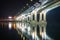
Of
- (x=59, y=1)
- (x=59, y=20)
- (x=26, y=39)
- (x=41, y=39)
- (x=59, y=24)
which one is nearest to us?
(x=59, y=1)

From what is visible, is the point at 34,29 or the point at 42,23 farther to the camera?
the point at 34,29

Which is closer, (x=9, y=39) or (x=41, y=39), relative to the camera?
(x=41, y=39)

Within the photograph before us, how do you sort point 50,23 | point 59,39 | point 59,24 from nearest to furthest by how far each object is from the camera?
point 59,39
point 59,24
point 50,23

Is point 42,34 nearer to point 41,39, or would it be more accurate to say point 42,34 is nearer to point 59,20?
point 41,39

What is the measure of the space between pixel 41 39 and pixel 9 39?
0.88 meters

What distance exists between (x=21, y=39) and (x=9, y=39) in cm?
31

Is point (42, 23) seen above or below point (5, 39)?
above

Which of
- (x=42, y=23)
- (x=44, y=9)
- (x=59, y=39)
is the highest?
(x=44, y=9)

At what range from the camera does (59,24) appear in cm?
802

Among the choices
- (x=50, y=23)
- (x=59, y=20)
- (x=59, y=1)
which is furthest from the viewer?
(x=50, y=23)

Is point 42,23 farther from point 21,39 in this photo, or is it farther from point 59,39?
point 59,39

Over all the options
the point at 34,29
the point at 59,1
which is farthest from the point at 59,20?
the point at 59,1

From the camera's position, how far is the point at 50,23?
9445 millimetres

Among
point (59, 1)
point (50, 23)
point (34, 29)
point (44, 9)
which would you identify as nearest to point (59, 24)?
point (50, 23)
